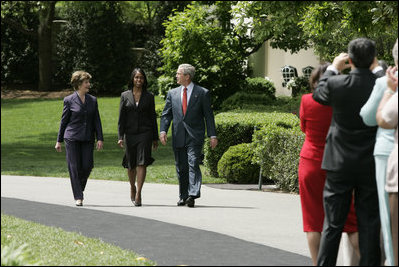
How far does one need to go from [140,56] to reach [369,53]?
3660cm

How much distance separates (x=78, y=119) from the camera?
36.4 feet

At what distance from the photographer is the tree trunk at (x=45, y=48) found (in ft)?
129

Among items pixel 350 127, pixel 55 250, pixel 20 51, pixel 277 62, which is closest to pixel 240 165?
pixel 55 250

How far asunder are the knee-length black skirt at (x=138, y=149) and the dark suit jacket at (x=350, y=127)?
542cm

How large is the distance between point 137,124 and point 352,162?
5.70 metres

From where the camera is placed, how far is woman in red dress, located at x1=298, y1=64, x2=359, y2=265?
6.53 metres

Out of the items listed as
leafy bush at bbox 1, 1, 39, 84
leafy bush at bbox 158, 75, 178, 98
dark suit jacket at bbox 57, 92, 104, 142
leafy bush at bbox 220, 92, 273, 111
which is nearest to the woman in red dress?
dark suit jacket at bbox 57, 92, 104, 142

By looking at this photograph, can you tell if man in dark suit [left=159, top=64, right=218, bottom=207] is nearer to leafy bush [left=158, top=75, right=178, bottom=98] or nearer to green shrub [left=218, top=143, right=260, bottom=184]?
green shrub [left=218, top=143, right=260, bottom=184]

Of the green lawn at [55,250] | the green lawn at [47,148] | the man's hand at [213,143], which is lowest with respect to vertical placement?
the green lawn at [47,148]

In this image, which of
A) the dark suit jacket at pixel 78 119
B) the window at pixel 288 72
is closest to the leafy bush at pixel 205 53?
the dark suit jacket at pixel 78 119

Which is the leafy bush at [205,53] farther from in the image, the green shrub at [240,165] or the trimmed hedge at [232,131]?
the green shrub at [240,165]

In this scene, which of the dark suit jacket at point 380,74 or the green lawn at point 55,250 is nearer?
the dark suit jacket at point 380,74

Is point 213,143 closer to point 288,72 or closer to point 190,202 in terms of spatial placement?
point 190,202

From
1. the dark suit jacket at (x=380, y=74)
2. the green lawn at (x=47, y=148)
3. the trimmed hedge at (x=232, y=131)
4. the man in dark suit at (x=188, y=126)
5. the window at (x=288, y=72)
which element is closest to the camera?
the dark suit jacket at (x=380, y=74)
